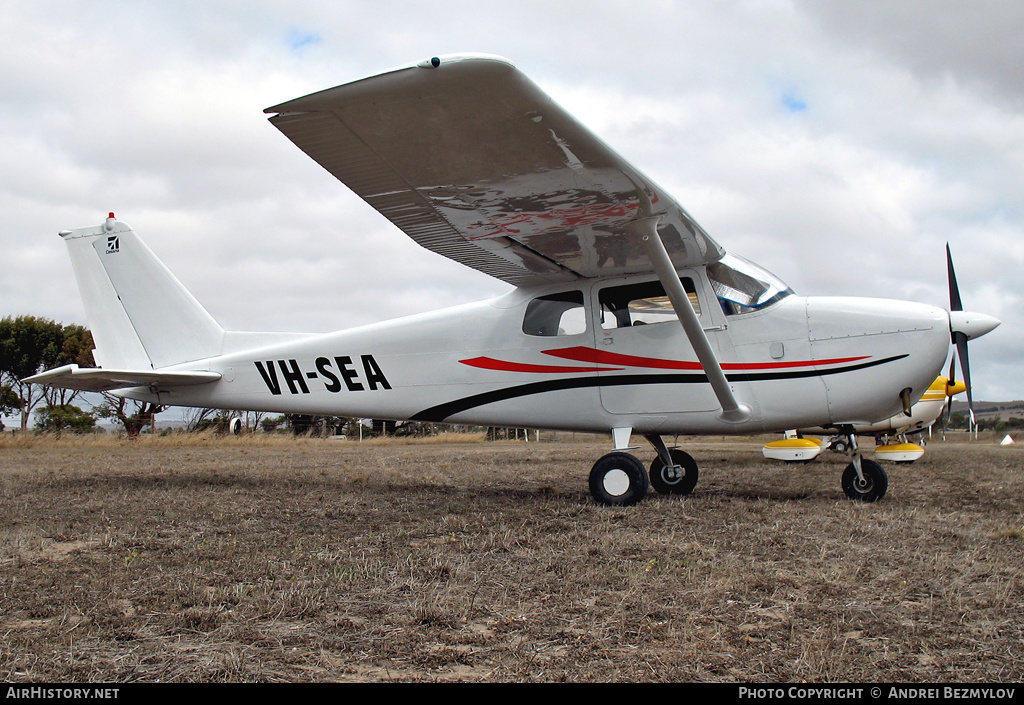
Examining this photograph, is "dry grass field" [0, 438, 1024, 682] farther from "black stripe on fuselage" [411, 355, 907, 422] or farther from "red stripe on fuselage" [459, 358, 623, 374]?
"red stripe on fuselage" [459, 358, 623, 374]

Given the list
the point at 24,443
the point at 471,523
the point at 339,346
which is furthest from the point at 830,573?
the point at 24,443

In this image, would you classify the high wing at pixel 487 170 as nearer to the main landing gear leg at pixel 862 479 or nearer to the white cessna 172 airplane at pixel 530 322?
the white cessna 172 airplane at pixel 530 322

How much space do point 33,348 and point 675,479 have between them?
38.1 metres

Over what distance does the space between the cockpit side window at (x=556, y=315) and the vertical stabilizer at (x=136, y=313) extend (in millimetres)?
4023

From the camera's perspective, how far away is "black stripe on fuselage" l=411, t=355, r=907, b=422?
5.90 meters

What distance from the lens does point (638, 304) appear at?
21.2ft

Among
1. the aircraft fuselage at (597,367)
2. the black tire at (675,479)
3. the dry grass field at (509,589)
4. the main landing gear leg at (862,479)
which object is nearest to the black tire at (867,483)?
the main landing gear leg at (862,479)

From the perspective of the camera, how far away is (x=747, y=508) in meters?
5.41

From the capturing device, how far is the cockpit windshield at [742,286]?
242 inches

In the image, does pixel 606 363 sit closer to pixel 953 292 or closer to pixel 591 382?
pixel 591 382

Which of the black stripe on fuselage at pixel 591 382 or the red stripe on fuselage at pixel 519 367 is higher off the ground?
the red stripe on fuselage at pixel 519 367

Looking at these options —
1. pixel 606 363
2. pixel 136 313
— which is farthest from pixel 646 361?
pixel 136 313

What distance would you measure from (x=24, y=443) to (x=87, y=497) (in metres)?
12.2

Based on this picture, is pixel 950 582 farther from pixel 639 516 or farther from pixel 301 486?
pixel 301 486
